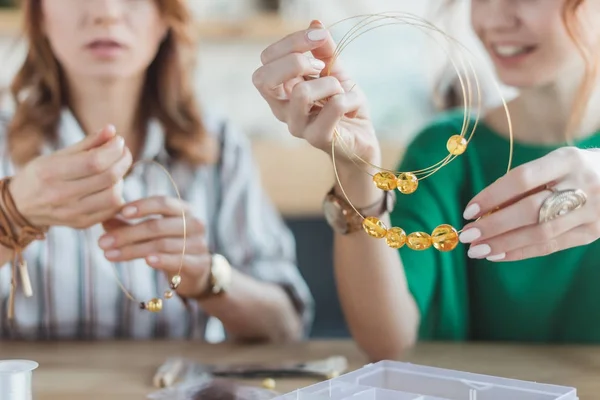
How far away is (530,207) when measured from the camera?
698 millimetres

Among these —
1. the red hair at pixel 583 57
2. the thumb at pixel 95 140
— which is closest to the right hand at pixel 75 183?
the thumb at pixel 95 140

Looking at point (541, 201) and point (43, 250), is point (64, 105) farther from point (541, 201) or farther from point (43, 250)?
point (541, 201)

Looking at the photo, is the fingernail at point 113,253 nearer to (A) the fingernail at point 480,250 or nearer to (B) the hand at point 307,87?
(B) the hand at point 307,87

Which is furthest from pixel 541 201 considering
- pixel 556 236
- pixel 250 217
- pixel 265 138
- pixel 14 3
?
pixel 14 3

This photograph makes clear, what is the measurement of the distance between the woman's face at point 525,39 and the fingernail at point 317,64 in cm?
30

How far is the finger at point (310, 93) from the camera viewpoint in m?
0.72

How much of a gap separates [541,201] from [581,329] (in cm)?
39

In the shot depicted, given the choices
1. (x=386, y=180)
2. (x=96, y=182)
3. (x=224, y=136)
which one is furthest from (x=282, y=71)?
(x=224, y=136)

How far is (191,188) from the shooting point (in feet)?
3.96

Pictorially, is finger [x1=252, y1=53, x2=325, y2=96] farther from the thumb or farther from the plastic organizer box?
the plastic organizer box

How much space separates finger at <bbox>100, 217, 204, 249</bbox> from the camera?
86 cm

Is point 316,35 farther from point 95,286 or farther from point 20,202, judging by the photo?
point 95,286

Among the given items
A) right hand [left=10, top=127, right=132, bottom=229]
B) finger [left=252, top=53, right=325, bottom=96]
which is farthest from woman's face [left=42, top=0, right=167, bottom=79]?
finger [left=252, top=53, right=325, bottom=96]

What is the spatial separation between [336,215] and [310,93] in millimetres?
174
